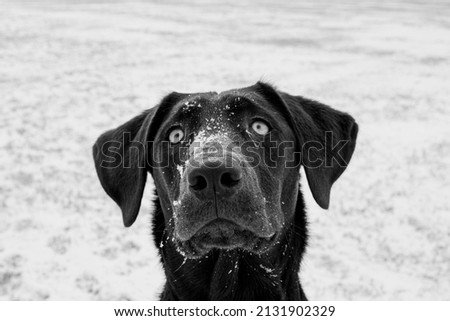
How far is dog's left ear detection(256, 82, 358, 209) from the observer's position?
3.13 meters

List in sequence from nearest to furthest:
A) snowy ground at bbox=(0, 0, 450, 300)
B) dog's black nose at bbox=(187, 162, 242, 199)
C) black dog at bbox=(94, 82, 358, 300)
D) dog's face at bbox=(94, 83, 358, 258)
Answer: dog's black nose at bbox=(187, 162, 242, 199), dog's face at bbox=(94, 83, 358, 258), black dog at bbox=(94, 82, 358, 300), snowy ground at bbox=(0, 0, 450, 300)

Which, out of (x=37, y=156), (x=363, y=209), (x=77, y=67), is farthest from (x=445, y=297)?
(x=77, y=67)

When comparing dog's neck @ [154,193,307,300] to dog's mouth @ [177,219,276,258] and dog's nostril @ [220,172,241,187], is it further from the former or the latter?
dog's nostril @ [220,172,241,187]

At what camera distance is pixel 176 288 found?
3043 mm

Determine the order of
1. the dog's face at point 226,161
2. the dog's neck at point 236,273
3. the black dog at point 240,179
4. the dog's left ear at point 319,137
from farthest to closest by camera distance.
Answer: the dog's left ear at point 319,137 < the dog's neck at point 236,273 < the black dog at point 240,179 < the dog's face at point 226,161

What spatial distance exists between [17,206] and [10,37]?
1716 centimetres

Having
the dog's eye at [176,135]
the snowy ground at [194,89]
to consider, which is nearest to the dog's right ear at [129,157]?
the dog's eye at [176,135]

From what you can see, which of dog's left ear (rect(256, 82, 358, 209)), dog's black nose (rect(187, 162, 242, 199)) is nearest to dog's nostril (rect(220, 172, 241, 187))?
dog's black nose (rect(187, 162, 242, 199))

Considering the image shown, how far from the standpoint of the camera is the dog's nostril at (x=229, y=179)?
92.4 inches

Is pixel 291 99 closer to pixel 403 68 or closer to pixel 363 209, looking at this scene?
pixel 363 209

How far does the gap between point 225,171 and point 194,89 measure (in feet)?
39.6

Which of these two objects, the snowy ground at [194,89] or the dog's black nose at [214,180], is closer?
the dog's black nose at [214,180]

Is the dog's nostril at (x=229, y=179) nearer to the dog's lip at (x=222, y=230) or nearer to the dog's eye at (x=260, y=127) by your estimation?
the dog's lip at (x=222, y=230)

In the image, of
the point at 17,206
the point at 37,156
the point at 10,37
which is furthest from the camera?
the point at 10,37
